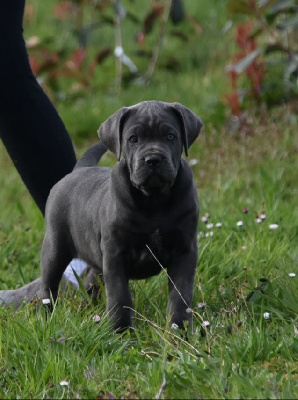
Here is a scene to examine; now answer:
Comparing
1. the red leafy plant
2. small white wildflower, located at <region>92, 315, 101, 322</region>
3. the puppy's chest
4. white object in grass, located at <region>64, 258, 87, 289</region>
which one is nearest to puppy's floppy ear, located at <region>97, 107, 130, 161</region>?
the puppy's chest

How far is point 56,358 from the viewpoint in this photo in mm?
2873

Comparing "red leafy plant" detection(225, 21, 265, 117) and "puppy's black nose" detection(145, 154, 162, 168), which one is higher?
"puppy's black nose" detection(145, 154, 162, 168)

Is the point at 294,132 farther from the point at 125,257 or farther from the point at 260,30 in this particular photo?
the point at 125,257

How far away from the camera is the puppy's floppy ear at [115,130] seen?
3279 millimetres

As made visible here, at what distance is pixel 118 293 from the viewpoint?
327cm

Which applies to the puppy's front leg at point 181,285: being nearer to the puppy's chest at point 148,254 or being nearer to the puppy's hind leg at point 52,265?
the puppy's chest at point 148,254

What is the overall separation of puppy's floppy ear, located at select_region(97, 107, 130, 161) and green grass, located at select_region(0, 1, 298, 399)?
2.05 ft

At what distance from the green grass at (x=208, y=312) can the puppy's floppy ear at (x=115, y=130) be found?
62 centimetres

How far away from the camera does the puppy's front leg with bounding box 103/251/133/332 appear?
3.26 m

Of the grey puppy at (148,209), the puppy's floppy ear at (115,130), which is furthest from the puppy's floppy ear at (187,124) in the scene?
the puppy's floppy ear at (115,130)

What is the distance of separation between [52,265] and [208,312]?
0.75 m

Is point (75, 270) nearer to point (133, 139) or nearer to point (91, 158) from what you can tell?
point (91, 158)

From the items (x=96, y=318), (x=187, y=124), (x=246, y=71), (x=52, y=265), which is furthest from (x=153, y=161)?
(x=246, y=71)

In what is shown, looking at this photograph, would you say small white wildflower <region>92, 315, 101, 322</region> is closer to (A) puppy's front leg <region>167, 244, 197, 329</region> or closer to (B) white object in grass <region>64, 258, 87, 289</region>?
(A) puppy's front leg <region>167, 244, 197, 329</region>
